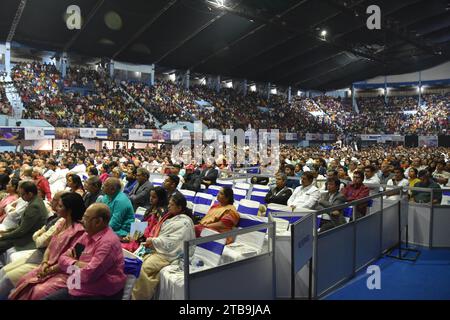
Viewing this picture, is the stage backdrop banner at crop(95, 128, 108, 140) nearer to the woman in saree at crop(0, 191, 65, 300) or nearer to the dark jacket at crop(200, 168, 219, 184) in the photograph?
the dark jacket at crop(200, 168, 219, 184)

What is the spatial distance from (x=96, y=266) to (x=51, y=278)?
60cm

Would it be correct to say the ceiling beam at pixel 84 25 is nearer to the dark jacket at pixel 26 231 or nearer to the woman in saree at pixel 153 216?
the dark jacket at pixel 26 231

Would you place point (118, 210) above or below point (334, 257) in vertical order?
above

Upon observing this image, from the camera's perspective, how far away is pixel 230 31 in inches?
997

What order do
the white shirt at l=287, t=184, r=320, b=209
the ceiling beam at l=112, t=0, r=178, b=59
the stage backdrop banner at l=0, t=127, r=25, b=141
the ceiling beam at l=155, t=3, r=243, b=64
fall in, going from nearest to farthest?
the white shirt at l=287, t=184, r=320, b=209
the stage backdrop banner at l=0, t=127, r=25, b=141
the ceiling beam at l=112, t=0, r=178, b=59
the ceiling beam at l=155, t=3, r=243, b=64

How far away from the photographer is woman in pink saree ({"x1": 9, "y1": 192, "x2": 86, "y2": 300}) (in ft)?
10.1

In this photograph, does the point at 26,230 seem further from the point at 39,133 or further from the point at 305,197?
the point at 39,133

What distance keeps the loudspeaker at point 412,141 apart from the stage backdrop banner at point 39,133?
106 ft

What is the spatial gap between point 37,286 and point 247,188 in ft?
14.6

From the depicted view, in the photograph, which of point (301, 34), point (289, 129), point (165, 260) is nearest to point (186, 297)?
point (165, 260)

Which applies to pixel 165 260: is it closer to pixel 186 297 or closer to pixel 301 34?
pixel 186 297

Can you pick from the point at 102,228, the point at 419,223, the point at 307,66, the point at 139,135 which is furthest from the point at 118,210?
the point at 307,66

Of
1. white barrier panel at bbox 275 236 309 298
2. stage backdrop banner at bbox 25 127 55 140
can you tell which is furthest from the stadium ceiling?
white barrier panel at bbox 275 236 309 298

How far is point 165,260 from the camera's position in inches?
139
